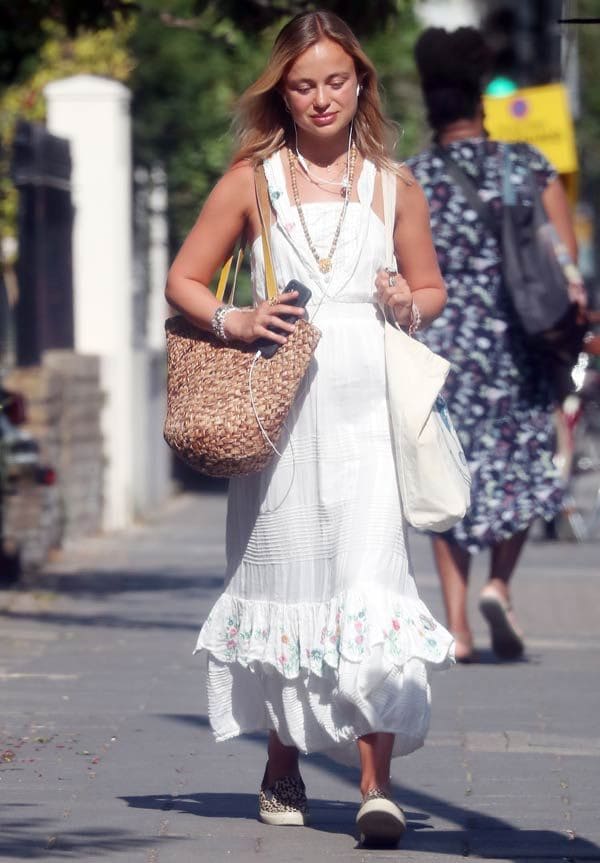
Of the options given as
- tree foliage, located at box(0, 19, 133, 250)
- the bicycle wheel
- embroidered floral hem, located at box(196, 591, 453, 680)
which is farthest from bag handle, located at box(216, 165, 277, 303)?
tree foliage, located at box(0, 19, 133, 250)

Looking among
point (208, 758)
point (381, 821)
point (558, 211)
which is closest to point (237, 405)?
point (381, 821)

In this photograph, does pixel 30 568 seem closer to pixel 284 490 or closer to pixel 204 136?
pixel 284 490

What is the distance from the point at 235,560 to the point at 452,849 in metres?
0.83

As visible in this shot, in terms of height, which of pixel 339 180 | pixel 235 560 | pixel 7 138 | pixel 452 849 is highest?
pixel 7 138

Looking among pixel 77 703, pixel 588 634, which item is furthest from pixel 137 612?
pixel 77 703

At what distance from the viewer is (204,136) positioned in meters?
18.9

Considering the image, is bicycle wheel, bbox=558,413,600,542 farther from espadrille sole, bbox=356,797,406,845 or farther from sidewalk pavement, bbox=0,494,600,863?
espadrille sole, bbox=356,797,406,845

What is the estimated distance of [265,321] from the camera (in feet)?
15.1

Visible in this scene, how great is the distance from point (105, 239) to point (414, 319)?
377 inches

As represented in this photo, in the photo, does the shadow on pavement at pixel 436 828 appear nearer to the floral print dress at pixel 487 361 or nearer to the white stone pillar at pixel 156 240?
the floral print dress at pixel 487 361

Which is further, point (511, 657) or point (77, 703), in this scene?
point (511, 657)

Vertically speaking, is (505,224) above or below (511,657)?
above

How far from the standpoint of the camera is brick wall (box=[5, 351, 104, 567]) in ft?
36.8

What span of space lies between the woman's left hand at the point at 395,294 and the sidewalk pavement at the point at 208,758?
1174 mm
